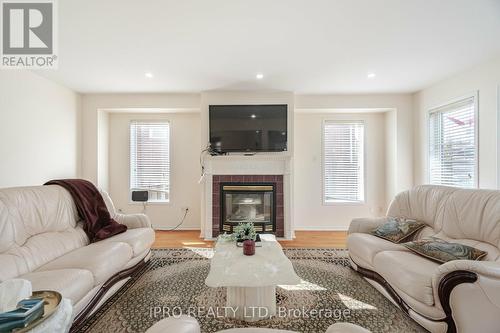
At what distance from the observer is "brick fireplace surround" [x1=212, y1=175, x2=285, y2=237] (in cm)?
395

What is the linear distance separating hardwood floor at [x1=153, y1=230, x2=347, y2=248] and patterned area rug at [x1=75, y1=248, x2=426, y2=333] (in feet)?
2.59

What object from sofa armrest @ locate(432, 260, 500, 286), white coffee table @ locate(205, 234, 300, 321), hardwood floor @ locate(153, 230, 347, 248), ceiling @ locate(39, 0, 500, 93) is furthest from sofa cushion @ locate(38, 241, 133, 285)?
sofa armrest @ locate(432, 260, 500, 286)

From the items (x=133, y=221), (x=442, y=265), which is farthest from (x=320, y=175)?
(x=133, y=221)

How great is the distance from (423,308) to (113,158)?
16.3ft

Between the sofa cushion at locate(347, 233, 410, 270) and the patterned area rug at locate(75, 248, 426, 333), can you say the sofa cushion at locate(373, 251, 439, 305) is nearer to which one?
the sofa cushion at locate(347, 233, 410, 270)

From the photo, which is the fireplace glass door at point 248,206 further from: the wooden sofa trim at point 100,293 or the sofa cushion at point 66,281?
the sofa cushion at point 66,281

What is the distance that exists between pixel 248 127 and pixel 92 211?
2520mm

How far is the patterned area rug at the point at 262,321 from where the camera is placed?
1791 mm

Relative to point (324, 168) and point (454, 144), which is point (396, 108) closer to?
point (454, 144)

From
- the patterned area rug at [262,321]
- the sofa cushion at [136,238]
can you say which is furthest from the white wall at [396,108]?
the sofa cushion at [136,238]

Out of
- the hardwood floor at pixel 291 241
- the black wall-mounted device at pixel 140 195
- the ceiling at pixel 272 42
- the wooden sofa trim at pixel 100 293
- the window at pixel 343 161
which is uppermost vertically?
the ceiling at pixel 272 42

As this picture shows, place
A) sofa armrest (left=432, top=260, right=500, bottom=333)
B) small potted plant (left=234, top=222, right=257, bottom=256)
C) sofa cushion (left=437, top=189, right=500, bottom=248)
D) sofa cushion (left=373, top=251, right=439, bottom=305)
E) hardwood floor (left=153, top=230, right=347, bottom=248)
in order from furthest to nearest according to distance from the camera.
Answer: hardwood floor (left=153, top=230, right=347, bottom=248), small potted plant (left=234, top=222, right=257, bottom=256), sofa cushion (left=437, top=189, right=500, bottom=248), sofa cushion (left=373, top=251, right=439, bottom=305), sofa armrest (left=432, top=260, right=500, bottom=333)

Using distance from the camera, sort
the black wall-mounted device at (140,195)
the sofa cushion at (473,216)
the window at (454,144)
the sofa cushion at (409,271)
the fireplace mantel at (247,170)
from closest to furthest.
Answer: the sofa cushion at (409,271) < the sofa cushion at (473,216) < the window at (454,144) < the fireplace mantel at (247,170) < the black wall-mounted device at (140,195)

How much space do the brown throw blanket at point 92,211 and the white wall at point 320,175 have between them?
3105 mm
